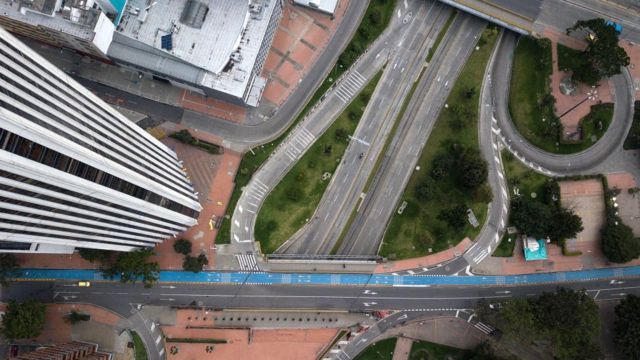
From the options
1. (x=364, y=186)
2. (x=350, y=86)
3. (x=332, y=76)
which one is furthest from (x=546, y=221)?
(x=332, y=76)

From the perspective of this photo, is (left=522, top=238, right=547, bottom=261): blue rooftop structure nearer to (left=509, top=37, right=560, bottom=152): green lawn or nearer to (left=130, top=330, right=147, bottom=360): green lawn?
(left=509, top=37, right=560, bottom=152): green lawn

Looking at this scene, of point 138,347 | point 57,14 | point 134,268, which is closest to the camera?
point 57,14

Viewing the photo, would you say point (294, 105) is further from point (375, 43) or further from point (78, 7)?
point (78, 7)

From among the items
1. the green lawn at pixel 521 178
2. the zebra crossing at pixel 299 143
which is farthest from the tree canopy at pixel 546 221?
the zebra crossing at pixel 299 143

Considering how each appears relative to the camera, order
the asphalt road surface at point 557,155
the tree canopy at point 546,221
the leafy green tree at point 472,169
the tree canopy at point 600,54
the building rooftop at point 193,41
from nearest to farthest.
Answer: the building rooftop at point 193,41 < the leafy green tree at point 472,169 < the tree canopy at point 546,221 < the tree canopy at point 600,54 < the asphalt road surface at point 557,155

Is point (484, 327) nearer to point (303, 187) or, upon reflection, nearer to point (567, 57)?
point (303, 187)

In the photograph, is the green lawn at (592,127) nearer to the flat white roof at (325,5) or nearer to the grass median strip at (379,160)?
the grass median strip at (379,160)

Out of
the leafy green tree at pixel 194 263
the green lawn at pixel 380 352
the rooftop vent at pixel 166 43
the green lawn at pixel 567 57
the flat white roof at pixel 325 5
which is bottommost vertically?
the green lawn at pixel 380 352
